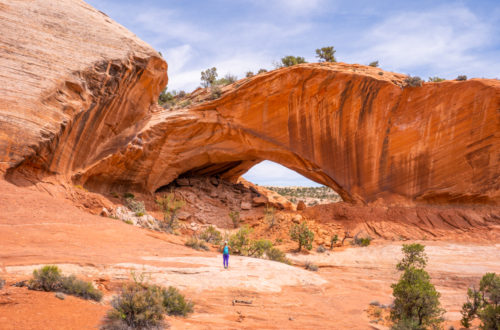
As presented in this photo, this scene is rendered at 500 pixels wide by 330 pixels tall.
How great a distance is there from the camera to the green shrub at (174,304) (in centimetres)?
643

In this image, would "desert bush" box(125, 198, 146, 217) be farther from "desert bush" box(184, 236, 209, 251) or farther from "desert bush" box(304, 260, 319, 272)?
"desert bush" box(304, 260, 319, 272)

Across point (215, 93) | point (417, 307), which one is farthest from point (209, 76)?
point (417, 307)

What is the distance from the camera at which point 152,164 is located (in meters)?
21.3

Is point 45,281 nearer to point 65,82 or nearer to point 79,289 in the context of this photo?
point 79,289

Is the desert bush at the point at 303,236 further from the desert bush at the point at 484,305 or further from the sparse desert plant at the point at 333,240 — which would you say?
the desert bush at the point at 484,305

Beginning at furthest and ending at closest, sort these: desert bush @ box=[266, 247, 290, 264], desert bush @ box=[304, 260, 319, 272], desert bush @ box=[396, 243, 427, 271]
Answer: desert bush @ box=[266, 247, 290, 264], desert bush @ box=[304, 260, 319, 272], desert bush @ box=[396, 243, 427, 271]

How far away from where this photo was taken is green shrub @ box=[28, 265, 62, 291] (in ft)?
19.9

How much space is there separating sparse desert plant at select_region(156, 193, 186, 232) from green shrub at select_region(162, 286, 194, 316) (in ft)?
35.0

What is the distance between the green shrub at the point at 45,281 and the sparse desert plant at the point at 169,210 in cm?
1085

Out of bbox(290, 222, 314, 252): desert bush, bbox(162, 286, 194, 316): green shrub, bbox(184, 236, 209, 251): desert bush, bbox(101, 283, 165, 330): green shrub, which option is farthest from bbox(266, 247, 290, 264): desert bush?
bbox(101, 283, 165, 330): green shrub

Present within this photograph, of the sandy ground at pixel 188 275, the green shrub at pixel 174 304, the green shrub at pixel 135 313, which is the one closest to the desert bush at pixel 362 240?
the sandy ground at pixel 188 275

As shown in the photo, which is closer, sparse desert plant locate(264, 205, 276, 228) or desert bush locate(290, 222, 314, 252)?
desert bush locate(290, 222, 314, 252)

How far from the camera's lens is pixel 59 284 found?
6215mm

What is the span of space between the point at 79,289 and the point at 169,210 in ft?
49.4
